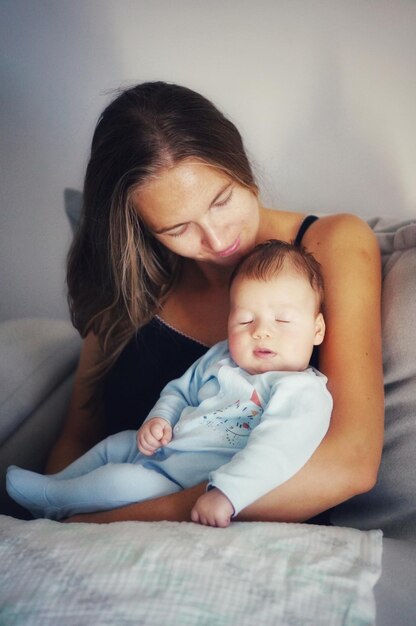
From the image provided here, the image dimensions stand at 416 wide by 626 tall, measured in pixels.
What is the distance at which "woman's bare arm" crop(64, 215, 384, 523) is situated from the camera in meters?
0.94

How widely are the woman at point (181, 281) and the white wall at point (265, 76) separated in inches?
17.7

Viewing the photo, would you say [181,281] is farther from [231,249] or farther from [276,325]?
[276,325]

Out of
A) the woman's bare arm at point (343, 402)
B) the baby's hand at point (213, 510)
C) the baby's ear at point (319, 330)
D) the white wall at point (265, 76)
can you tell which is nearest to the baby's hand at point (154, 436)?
the woman's bare arm at point (343, 402)

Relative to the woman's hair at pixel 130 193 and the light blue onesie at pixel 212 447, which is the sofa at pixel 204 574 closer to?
the light blue onesie at pixel 212 447

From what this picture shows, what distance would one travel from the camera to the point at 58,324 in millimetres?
1833

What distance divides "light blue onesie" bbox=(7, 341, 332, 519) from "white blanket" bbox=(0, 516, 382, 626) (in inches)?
3.6

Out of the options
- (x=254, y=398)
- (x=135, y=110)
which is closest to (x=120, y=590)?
(x=254, y=398)

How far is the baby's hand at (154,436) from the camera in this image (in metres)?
1.07

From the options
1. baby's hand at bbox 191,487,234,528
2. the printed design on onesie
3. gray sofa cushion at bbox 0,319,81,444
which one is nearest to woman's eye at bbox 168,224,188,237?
the printed design on onesie

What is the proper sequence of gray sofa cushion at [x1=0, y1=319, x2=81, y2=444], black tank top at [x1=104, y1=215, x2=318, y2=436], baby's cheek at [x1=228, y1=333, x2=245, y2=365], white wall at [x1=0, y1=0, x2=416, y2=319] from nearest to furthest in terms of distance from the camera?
baby's cheek at [x1=228, y1=333, x2=245, y2=365], black tank top at [x1=104, y1=215, x2=318, y2=436], gray sofa cushion at [x1=0, y1=319, x2=81, y2=444], white wall at [x1=0, y1=0, x2=416, y2=319]

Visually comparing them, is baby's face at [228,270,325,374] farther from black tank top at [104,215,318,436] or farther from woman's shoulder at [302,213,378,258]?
black tank top at [104,215,318,436]

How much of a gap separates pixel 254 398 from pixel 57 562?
1.36 feet

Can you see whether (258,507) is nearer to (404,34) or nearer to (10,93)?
(404,34)

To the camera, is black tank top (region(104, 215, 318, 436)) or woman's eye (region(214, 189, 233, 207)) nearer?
woman's eye (region(214, 189, 233, 207))
